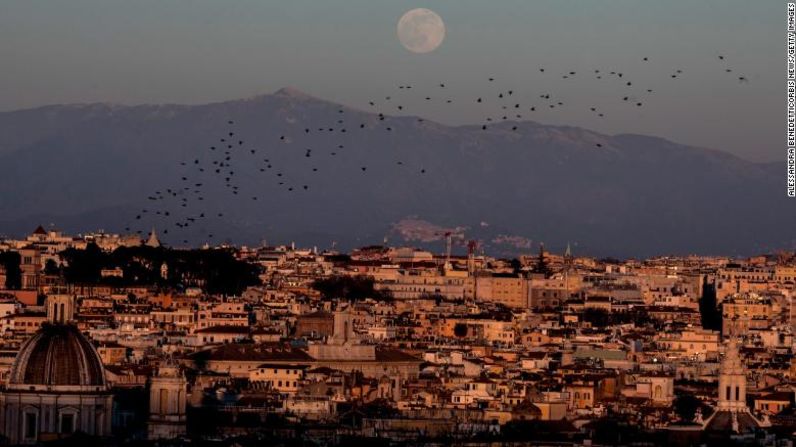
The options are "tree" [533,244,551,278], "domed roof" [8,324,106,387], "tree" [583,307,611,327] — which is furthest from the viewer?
"tree" [533,244,551,278]

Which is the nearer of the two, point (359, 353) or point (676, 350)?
point (359, 353)

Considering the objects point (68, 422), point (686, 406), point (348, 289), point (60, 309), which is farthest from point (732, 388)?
point (348, 289)

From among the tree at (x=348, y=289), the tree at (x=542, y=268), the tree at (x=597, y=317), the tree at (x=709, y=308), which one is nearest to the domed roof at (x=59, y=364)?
the tree at (x=597, y=317)

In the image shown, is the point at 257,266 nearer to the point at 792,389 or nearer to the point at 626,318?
the point at 626,318

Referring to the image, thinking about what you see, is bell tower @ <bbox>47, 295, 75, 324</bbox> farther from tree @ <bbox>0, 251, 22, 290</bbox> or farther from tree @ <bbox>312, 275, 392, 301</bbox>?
tree @ <bbox>312, 275, 392, 301</bbox>

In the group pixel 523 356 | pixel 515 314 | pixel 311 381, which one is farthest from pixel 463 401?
pixel 515 314

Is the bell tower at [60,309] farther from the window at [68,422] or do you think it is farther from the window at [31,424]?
the window at [31,424]

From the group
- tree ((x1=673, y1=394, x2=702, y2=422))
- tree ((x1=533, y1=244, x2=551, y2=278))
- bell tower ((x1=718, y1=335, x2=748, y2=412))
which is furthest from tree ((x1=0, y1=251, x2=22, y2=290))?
bell tower ((x1=718, y1=335, x2=748, y2=412))

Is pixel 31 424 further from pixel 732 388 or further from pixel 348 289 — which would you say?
pixel 348 289
